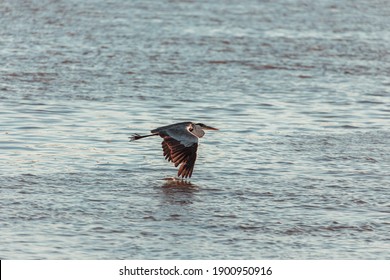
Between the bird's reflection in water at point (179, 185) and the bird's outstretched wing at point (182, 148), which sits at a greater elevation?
the bird's outstretched wing at point (182, 148)

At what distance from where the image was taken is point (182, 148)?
9.44 m

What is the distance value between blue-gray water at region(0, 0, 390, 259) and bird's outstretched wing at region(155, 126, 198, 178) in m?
0.19

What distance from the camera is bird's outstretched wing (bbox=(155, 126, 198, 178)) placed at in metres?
9.35

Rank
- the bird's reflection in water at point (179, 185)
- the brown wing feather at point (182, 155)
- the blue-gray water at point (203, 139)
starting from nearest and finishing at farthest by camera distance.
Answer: the blue-gray water at point (203, 139) < the bird's reflection in water at point (179, 185) < the brown wing feather at point (182, 155)

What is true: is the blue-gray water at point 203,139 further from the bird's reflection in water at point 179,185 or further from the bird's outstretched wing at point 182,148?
the bird's outstretched wing at point 182,148

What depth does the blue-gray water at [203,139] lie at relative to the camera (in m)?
7.66

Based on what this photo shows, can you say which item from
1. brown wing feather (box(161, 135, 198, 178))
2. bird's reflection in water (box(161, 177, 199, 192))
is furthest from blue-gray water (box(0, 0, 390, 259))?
brown wing feather (box(161, 135, 198, 178))

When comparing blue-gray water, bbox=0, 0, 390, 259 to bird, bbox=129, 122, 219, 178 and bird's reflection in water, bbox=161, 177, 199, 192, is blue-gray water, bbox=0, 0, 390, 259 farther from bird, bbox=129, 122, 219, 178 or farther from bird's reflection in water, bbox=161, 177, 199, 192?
bird, bbox=129, 122, 219, 178

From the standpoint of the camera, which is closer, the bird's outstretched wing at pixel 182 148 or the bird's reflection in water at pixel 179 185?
the bird's reflection in water at pixel 179 185

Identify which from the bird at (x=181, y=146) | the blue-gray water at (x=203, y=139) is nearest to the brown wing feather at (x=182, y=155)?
the bird at (x=181, y=146)

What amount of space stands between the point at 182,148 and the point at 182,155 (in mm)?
71

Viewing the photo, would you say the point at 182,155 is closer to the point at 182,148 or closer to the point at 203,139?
the point at 182,148

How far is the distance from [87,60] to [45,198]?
755 centimetres
